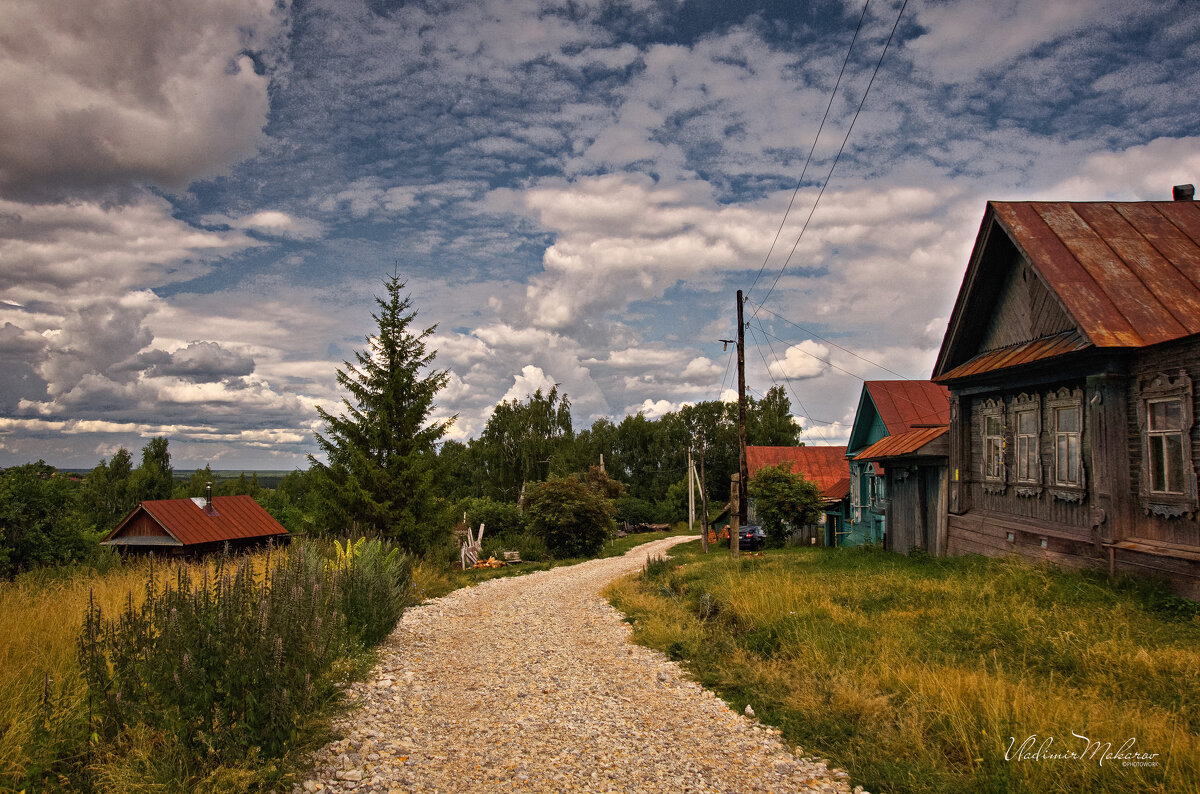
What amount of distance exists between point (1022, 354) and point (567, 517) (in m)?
20.6

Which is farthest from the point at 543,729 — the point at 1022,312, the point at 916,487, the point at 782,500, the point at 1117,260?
the point at 782,500

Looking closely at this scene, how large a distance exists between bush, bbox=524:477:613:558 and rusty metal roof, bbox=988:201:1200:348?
21076mm

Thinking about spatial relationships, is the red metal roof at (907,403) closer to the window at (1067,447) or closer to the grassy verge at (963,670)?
the window at (1067,447)

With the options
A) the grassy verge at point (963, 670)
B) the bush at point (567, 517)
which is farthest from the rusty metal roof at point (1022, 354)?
the bush at point (567, 517)

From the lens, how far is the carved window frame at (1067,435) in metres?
11.4

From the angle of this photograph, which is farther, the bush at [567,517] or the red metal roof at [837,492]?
the red metal roof at [837,492]

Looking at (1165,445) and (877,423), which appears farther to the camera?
(877,423)

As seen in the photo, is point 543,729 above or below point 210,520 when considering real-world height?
above

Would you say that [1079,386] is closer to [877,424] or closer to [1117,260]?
[1117,260]

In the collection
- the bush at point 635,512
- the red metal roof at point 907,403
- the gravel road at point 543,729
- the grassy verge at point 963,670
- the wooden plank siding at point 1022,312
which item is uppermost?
the wooden plank siding at point 1022,312

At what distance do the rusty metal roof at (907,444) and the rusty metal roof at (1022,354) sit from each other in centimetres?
178

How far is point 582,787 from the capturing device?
5004mm

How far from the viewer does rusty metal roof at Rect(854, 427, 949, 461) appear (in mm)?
16445

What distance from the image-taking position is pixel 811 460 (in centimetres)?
4075
